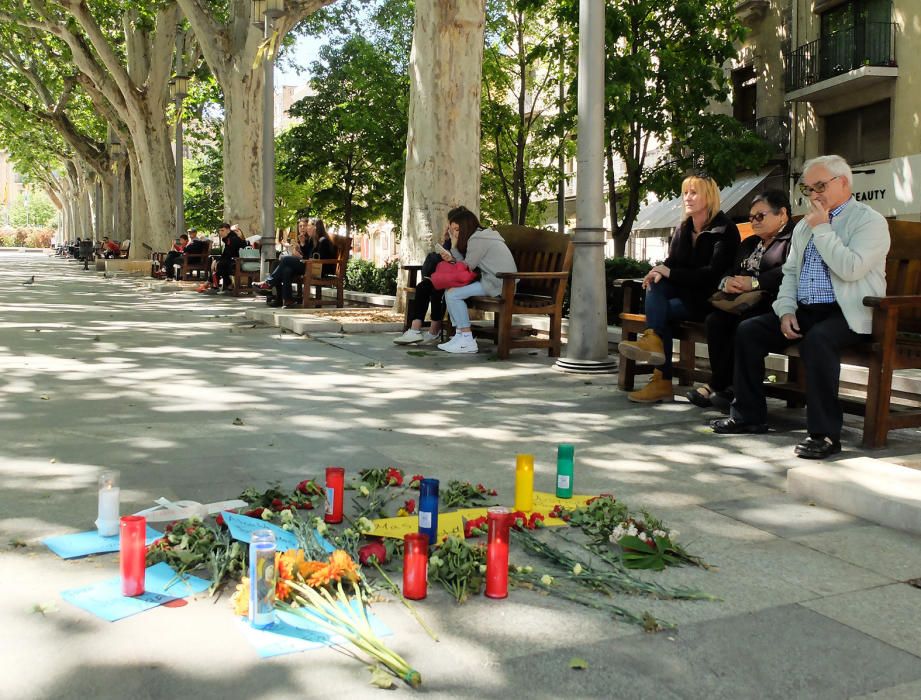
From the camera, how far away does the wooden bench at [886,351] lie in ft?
17.6

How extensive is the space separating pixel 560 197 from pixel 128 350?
57.3 feet

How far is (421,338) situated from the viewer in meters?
10.6

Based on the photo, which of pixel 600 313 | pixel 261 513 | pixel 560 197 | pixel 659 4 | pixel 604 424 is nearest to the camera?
pixel 261 513

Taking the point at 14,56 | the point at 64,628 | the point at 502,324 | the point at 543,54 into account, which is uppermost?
the point at 14,56

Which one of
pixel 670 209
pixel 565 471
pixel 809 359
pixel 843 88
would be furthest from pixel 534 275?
pixel 670 209

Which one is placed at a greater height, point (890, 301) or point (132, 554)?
point (890, 301)

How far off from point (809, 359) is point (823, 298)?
0.43 m

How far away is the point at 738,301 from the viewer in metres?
6.20

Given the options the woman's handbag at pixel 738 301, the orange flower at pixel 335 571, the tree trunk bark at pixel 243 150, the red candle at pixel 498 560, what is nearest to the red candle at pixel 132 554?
the orange flower at pixel 335 571

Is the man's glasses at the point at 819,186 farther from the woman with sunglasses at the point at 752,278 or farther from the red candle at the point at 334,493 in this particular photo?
the red candle at the point at 334,493

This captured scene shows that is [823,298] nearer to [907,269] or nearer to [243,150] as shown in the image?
[907,269]

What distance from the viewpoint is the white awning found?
28094 mm

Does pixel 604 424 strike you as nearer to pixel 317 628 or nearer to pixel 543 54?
pixel 317 628

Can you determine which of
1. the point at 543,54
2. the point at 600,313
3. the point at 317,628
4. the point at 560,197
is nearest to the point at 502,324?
the point at 600,313
